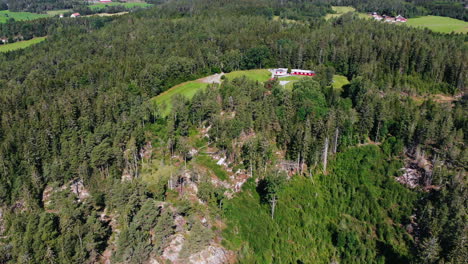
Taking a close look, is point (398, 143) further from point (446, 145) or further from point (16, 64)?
point (16, 64)

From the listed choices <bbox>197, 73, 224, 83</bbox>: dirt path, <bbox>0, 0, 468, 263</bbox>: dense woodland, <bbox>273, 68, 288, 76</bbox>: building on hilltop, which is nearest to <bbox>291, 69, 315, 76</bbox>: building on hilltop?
<bbox>273, 68, 288, 76</bbox>: building on hilltop

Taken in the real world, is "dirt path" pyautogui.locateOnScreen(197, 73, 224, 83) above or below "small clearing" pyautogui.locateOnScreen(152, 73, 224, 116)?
above

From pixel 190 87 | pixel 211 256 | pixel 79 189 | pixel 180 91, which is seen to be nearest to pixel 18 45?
pixel 180 91

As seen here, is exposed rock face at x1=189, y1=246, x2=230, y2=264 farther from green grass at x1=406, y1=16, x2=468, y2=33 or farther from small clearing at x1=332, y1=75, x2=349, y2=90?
green grass at x1=406, y1=16, x2=468, y2=33

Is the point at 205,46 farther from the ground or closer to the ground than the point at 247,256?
farther from the ground

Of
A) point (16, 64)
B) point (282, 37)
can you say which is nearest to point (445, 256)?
point (282, 37)
